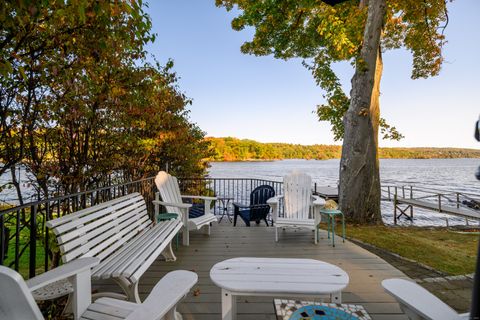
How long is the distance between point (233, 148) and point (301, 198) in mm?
29339

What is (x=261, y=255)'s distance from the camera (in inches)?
149

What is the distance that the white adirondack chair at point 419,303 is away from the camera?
1.21 metres

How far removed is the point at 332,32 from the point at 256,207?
179 inches

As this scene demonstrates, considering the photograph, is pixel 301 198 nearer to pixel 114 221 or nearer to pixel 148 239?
pixel 148 239

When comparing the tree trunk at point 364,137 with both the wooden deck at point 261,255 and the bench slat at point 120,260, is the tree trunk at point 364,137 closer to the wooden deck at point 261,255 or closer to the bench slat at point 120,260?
the wooden deck at point 261,255

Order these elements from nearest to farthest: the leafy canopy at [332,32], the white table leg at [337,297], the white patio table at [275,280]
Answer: the white patio table at [275,280] → the white table leg at [337,297] → the leafy canopy at [332,32]

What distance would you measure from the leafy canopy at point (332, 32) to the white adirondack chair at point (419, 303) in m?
6.09

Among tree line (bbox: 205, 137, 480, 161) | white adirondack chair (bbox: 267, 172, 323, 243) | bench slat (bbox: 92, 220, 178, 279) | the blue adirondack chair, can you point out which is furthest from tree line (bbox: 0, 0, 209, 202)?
tree line (bbox: 205, 137, 480, 161)

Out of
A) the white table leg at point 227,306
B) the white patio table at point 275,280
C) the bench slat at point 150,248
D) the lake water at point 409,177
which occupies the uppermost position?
the bench slat at point 150,248

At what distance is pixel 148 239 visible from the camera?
2.95 m

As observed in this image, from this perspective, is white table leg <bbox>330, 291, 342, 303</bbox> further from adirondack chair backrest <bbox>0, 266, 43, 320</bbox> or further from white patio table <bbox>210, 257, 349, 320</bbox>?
adirondack chair backrest <bbox>0, 266, 43, 320</bbox>

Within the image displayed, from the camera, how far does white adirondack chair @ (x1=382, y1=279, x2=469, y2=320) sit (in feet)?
3.96

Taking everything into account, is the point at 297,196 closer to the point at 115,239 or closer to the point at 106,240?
the point at 115,239

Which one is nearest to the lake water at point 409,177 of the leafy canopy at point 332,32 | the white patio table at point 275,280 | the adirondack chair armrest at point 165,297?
the white patio table at point 275,280
